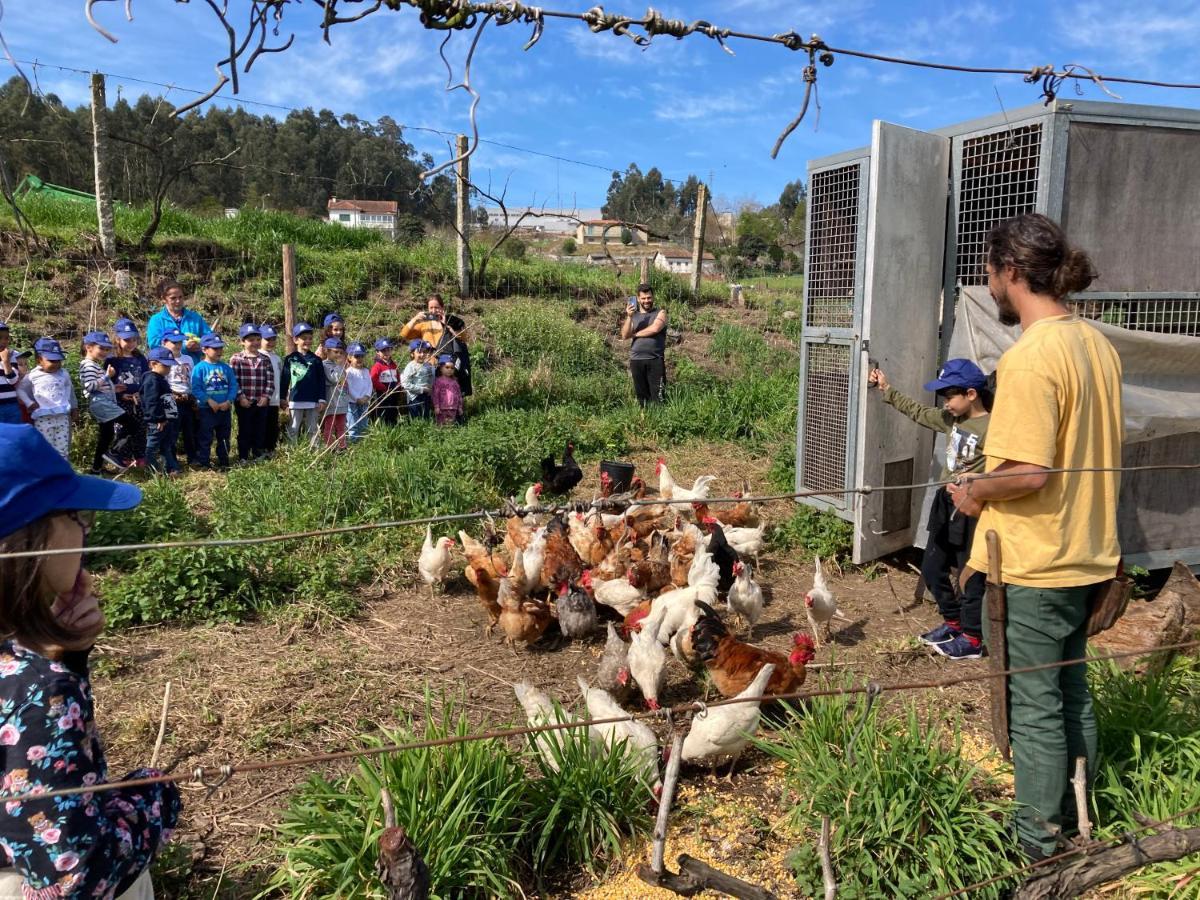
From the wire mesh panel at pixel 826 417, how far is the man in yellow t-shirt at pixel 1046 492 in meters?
2.69

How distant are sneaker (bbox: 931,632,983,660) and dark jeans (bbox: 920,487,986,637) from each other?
48mm

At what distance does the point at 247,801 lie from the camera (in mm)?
2930

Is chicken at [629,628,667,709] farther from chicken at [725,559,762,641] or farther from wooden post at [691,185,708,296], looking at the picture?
wooden post at [691,185,708,296]

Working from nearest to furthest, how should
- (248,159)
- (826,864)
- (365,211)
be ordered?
(826,864)
(365,211)
(248,159)

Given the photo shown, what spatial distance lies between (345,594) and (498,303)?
845 cm

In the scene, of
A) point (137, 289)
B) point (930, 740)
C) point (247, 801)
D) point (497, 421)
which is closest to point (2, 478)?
point (247, 801)

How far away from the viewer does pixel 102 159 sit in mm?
9594

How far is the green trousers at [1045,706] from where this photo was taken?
2295 millimetres

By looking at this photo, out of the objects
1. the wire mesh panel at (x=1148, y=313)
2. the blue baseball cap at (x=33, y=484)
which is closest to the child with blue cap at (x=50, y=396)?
the blue baseball cap at (x=33, y=484)

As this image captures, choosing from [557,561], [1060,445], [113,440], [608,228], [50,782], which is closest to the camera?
A: [50,782]

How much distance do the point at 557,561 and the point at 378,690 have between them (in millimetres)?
1377

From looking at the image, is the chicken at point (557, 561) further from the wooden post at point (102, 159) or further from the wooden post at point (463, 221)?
the wooden post at point (102, 159)

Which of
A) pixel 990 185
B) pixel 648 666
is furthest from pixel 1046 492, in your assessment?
pixel 990 185

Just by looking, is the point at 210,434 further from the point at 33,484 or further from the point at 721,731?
the point at 33,484
